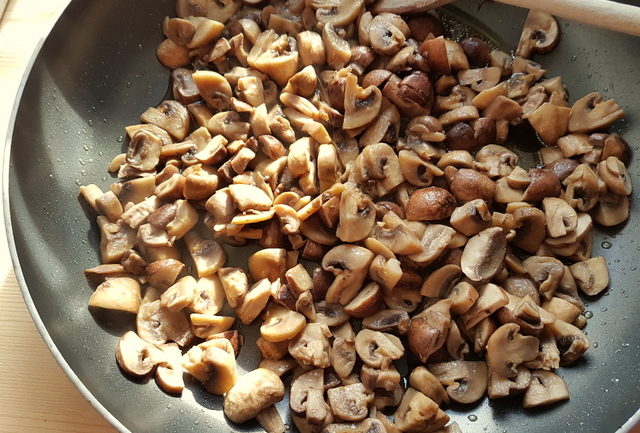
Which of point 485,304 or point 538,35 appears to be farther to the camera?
point 538,35

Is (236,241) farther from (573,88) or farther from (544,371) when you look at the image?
(573,88)

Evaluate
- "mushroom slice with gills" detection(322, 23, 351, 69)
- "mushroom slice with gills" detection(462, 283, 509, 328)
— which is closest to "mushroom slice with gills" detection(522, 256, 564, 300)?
"mushroom slice with gills" detection(462, 283, 509, 328)

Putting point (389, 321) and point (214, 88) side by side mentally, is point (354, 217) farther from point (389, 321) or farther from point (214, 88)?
point (214, 88)

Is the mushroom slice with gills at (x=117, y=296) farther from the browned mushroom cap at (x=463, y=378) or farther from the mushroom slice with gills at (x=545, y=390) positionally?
the mushroom slice with gills at (x=545, y=390)

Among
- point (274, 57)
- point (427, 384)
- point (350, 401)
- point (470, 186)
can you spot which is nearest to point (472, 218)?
point (470, 186)

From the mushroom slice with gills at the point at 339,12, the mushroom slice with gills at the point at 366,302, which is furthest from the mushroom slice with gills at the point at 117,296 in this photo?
the mushroom slice with gills at the point at 339,12

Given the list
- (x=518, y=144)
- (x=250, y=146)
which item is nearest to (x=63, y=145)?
(x=250, y=146)

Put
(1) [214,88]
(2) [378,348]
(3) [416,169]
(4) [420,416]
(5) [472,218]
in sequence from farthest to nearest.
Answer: (1) [214,88], (3) [416,169], (5) [472,218], (2) [378,348], (4) [420,416]
